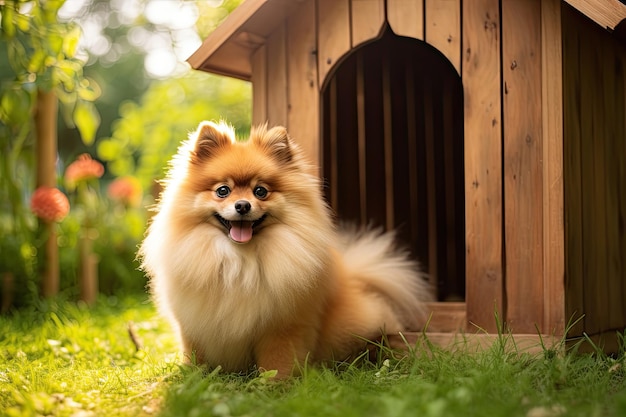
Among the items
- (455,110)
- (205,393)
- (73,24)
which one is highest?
(73,24)

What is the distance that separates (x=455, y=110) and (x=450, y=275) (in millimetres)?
1275

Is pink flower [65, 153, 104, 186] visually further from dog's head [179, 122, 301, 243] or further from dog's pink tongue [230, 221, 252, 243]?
dog's pink tongue [230, 221, 252, 243]

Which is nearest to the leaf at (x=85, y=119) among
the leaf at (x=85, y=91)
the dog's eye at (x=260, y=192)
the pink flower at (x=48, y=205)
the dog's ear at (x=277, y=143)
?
the leaf at (x=85, y=91)

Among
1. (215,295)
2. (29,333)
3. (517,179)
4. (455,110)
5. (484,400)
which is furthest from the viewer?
(455,110)

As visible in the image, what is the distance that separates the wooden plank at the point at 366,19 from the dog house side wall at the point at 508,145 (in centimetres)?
1

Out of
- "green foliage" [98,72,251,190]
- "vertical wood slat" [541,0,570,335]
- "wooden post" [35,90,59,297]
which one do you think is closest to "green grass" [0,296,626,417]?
"vertical wood slat" [541,0,570,335]

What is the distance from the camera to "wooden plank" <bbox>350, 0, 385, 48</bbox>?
156 inches

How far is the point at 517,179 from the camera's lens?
3635mm

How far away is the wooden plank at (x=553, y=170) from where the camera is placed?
3482 mm

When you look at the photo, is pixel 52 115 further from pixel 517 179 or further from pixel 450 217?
pixel 517 179

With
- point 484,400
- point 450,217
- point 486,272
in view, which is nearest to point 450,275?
point 450,217

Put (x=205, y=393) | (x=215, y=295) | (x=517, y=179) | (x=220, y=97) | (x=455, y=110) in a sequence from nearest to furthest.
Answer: (x=205, y=393) → (x=215, y=295) → (x=517, y=179) → (x=455, y=110) → (x=220, y=97)

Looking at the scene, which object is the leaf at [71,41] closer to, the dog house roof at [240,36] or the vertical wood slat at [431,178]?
the dog house roof at [240,36]

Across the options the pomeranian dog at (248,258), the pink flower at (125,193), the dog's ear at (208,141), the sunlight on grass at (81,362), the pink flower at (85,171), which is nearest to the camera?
the sunlight on grass at (81,362)
